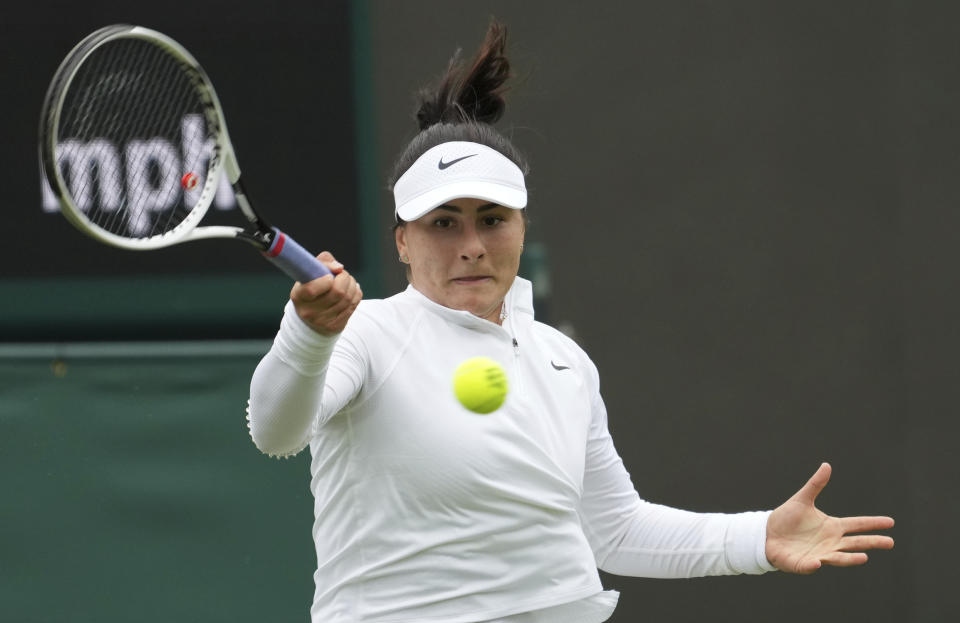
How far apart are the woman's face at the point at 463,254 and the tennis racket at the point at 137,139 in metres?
0.23

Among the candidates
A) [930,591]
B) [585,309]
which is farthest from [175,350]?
[930,591]

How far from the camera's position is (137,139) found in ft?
9.77

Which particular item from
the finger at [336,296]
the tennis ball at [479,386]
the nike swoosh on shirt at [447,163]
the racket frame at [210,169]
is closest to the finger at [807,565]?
the tennis ball at [479,386]

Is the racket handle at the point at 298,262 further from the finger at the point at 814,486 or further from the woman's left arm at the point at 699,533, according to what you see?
the finger at the point at 814,486

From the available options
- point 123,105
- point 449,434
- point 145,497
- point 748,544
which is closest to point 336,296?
point 449,434

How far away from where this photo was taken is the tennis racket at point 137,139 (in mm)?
2219

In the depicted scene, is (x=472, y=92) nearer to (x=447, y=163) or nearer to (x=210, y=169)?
(x=447, y=163)

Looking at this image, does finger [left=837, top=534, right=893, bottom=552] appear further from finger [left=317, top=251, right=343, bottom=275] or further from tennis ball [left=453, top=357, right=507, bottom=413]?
finger [left=317, top=251, right=343, bottom=275]

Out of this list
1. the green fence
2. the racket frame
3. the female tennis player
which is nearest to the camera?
the racket frame

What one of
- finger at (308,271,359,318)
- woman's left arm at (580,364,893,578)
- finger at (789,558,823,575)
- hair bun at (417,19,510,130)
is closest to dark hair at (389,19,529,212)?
hair bun at (417,19,510,130)

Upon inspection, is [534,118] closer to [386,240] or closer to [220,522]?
[386,240]

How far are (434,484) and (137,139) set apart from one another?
99 centimetres

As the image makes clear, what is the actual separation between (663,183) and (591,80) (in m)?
0.36

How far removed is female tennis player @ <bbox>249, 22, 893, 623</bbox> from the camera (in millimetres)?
2469
